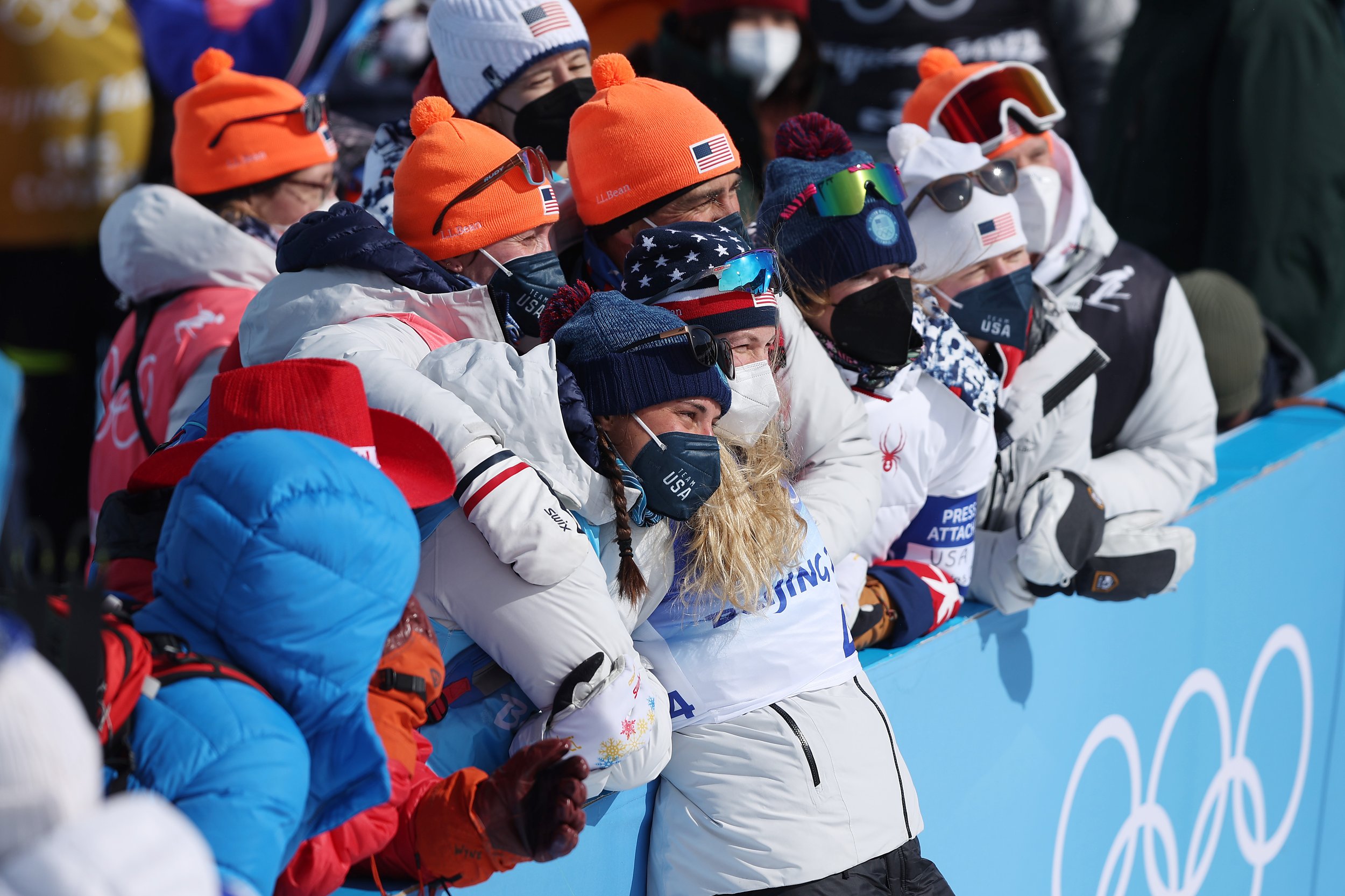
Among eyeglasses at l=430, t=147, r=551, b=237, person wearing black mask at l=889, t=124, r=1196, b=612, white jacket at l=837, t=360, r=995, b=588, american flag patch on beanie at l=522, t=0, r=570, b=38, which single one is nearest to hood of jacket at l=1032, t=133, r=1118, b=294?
person wearing black mask at l=889, t=124, r=1196, b=612

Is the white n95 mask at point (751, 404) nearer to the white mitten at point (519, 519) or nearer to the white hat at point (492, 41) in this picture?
the white mitten at point (519, 519)

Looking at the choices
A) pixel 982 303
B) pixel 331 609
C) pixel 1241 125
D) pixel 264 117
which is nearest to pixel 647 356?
pixel 331 609

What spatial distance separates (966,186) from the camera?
2996mm

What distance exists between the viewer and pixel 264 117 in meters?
3.11

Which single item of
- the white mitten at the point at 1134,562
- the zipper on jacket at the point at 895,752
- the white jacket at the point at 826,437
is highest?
the white jacket at the point at 826,437

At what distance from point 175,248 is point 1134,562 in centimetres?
234

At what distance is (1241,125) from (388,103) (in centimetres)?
356

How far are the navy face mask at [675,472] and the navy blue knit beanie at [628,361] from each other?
5 cm

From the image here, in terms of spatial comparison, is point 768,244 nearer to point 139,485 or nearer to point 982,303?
point 982,303

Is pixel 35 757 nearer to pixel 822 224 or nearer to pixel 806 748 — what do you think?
pixel 806 748

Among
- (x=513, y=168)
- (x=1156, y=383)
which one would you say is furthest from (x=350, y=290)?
(x=1156, y=383)

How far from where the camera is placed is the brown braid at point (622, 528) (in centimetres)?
187

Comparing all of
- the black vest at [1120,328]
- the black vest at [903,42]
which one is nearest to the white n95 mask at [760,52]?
the black vest at [903,42]

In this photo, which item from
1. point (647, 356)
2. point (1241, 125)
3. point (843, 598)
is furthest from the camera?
point (1241, 125)
